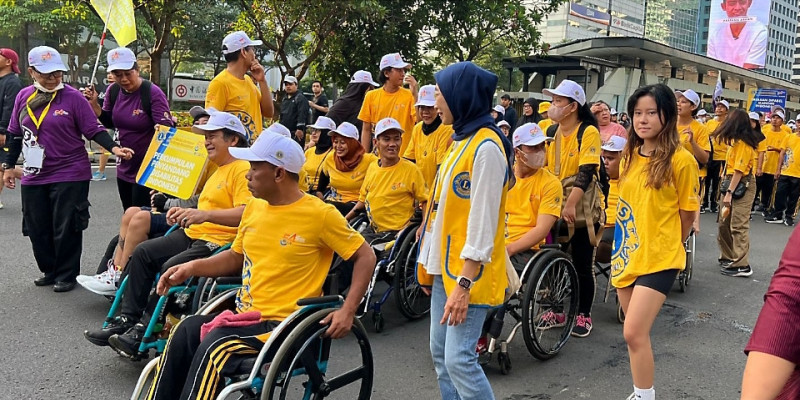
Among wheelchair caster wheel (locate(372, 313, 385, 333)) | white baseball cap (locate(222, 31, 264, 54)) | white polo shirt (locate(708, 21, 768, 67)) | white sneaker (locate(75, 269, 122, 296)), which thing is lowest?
wheelchair caster wheel (locate(372, 313, 385, 333))

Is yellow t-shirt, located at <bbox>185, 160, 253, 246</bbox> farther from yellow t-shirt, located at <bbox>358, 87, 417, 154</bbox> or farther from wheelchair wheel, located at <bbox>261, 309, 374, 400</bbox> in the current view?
yellow t-shirt, located at <bbox>358, 87, 417, 154</bbox>

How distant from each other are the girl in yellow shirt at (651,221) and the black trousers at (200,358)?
5.52 ft

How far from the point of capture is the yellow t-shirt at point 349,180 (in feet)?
19.0

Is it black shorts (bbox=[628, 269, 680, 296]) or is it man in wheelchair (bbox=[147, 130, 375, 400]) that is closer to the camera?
man in wheelchair (bbox=[147, 130, 375, 400])

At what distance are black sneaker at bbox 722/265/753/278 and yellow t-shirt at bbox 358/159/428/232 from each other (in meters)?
3.94

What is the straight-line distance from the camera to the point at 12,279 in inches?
223

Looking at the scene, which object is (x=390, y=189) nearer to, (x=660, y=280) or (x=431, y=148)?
(x=431, y=148)

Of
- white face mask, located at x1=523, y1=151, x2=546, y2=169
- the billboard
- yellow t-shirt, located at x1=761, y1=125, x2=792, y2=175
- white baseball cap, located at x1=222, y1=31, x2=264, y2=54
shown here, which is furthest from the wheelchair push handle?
the billboard

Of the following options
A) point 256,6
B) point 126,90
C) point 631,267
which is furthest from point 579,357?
point 256,6

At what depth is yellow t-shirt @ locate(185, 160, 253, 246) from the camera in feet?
13.4

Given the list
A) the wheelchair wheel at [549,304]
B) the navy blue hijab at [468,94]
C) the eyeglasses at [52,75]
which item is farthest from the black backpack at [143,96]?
the navy blue hijab at [468,94]

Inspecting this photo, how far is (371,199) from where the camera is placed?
5258mm

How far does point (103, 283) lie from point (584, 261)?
340cm

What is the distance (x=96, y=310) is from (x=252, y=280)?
103 inches
